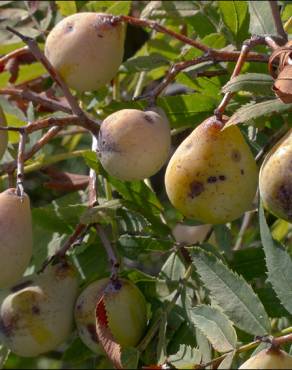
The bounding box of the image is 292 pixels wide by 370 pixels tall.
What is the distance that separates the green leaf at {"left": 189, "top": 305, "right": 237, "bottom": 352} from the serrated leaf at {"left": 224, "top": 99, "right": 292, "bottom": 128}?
0.21 m

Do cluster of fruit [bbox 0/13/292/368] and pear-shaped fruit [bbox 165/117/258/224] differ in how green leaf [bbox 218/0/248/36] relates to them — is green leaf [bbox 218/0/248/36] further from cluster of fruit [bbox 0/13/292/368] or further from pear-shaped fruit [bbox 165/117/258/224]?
pear-shaped fruit [bbox 165/117/258/224]

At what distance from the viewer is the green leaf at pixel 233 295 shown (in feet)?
3.35

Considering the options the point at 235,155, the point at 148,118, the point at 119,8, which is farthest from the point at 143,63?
the point at 235,155

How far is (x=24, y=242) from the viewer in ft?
3.67

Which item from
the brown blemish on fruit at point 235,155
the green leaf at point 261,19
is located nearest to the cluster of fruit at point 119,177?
the brown blemish on fruit at point 235,155

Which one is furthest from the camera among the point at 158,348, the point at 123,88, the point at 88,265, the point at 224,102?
the point at 123,88

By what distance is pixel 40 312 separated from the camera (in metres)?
1.22

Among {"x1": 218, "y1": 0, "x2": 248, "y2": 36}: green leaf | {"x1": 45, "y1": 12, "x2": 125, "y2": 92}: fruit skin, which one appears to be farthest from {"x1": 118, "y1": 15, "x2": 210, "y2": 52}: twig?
{"x1": 218, "y1": 0, "x2": 248, "y2": 36}: green leaf

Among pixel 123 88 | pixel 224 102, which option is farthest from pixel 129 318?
pixel 123 88

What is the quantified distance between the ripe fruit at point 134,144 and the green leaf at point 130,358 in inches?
8.7

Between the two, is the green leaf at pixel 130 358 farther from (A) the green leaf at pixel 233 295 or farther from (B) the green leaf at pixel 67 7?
(B) the green leaf at pixel 67 7

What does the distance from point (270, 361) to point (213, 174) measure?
243 millimetres

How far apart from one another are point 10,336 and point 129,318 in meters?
0.17

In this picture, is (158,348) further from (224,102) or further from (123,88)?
(123,88)
